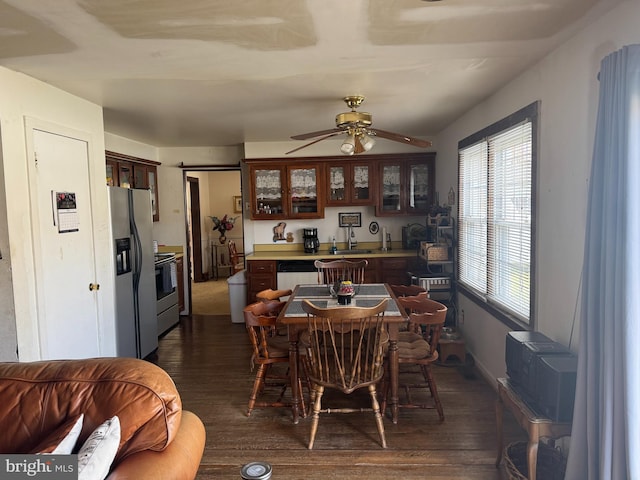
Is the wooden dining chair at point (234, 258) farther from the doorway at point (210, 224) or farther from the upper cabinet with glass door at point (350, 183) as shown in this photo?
the upper cabinet with glass door at point (350, 183)

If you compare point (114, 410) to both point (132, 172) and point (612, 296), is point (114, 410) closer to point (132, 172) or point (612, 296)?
point (612, 296)

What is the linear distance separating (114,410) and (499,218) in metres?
3.01

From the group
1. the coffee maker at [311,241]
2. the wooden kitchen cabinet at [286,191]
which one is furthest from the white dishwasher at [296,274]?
the wooden kitchen cabinet at [286,191]

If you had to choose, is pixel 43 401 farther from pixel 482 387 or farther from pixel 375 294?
pixel 482 387

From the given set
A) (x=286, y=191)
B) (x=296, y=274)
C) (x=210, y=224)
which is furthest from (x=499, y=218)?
(x=210, y=224)

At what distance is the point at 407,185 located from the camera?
18.2ft

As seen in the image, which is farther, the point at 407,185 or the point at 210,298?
the point at 210,298

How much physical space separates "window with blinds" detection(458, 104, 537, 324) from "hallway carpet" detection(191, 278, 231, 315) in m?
3.79

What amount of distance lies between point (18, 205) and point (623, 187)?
3.30 metres

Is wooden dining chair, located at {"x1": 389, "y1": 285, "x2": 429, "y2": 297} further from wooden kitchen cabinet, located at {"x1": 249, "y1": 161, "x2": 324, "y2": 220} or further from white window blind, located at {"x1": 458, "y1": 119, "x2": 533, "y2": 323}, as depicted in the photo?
wooden kitchen cabinet, located at {"x1": 249, "y1": 161, "x2": 324, "y2": 220}

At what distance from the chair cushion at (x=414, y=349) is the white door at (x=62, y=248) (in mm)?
2467

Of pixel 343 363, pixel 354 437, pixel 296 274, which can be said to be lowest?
pixel 354 437

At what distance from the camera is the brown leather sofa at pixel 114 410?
4.72ft

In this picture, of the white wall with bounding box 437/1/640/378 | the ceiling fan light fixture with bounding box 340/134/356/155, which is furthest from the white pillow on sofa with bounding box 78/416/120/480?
the ceiling fan light fixture with bounding box 340/134/356/155
